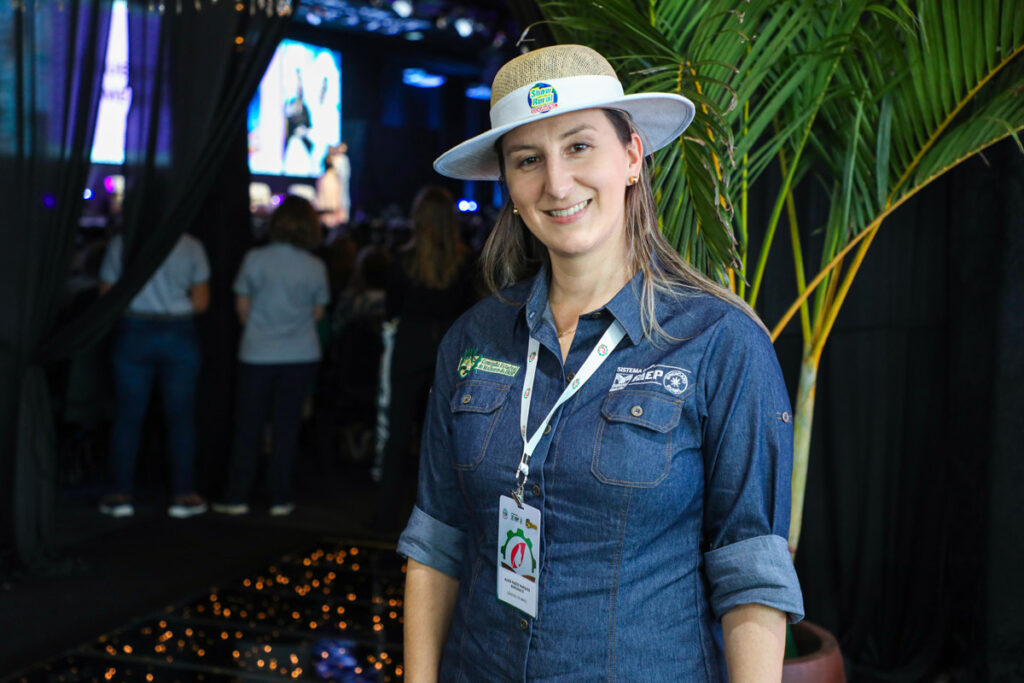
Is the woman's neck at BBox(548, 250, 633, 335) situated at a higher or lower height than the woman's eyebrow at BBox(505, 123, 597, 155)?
lower

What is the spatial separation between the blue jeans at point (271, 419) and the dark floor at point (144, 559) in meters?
0.16

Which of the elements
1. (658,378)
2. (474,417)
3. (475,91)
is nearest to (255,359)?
(474,417)

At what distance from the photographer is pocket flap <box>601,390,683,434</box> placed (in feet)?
4.26

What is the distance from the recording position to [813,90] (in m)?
2.12

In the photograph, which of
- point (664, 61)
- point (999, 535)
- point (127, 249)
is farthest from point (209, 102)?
point (999, 535)

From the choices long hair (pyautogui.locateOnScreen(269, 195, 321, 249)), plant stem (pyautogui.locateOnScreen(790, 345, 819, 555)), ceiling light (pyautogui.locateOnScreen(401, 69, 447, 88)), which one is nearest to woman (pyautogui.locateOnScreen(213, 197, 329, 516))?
long hair (pyautogui.locateOnScreen(269, 195, 321, 249))

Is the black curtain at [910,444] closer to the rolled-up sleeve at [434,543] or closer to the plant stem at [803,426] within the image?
the plant stem at [803,426]

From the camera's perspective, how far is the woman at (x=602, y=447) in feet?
4.25

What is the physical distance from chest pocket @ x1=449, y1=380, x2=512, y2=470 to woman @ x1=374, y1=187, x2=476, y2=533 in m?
2.83

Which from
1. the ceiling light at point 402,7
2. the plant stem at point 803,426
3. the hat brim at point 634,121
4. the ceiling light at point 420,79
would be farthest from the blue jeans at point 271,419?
the ceiling light at point 420,79

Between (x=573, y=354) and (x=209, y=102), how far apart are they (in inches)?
122

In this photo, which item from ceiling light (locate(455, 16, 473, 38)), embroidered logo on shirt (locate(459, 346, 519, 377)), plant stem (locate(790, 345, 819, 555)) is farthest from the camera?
ceiling light (locate(455, 16, 473, 38))

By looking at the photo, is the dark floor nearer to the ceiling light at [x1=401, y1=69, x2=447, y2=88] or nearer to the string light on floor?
the string light on floor

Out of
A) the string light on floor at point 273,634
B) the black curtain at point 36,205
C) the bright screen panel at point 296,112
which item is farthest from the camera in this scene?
the bright screen panel at point 296,112
